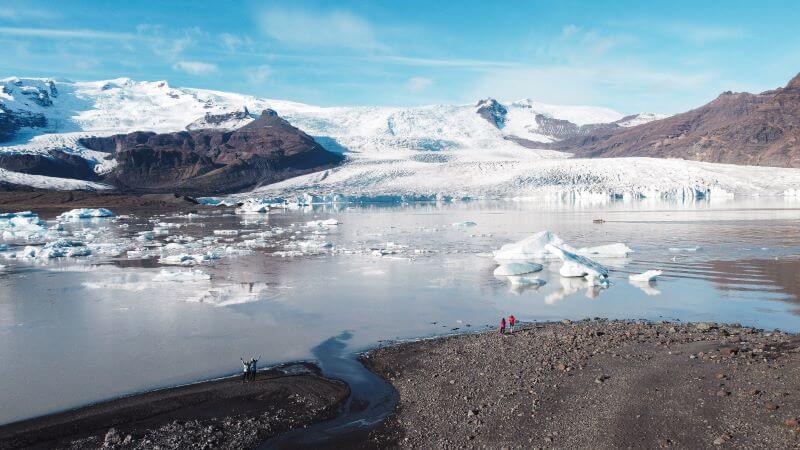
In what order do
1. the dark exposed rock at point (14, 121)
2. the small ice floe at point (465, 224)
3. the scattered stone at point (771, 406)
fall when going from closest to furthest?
the scattered stone at point (771, 406) → the small ice floe at point (465, 224) → the dark exposed rock at point (14, 121)

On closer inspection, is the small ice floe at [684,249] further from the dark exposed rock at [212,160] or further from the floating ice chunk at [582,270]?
the dark exposed rock at [212,160]

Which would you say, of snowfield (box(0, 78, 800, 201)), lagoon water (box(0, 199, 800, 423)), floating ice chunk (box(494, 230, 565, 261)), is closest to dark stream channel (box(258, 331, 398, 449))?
lagoon water (box(0, 199, 800, 423))

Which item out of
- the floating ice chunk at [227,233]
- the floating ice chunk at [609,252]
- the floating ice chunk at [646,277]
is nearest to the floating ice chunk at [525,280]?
the floating ice chunk at [646,277]

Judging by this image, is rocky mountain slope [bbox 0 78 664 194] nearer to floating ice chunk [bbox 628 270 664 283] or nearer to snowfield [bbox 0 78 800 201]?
snowfield [bbox 0 78 800 201]

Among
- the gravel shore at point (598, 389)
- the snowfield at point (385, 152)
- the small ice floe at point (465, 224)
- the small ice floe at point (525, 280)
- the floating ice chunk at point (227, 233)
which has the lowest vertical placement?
the small ice floe at point (465, 224)

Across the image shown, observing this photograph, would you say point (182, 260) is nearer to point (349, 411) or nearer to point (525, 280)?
point (525, 280)

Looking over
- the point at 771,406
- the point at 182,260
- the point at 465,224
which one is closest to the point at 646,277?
the point at 771,406

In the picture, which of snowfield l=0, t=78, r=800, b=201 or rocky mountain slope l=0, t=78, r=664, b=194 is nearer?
snowfield l=0, t=78, r=800, b=201
